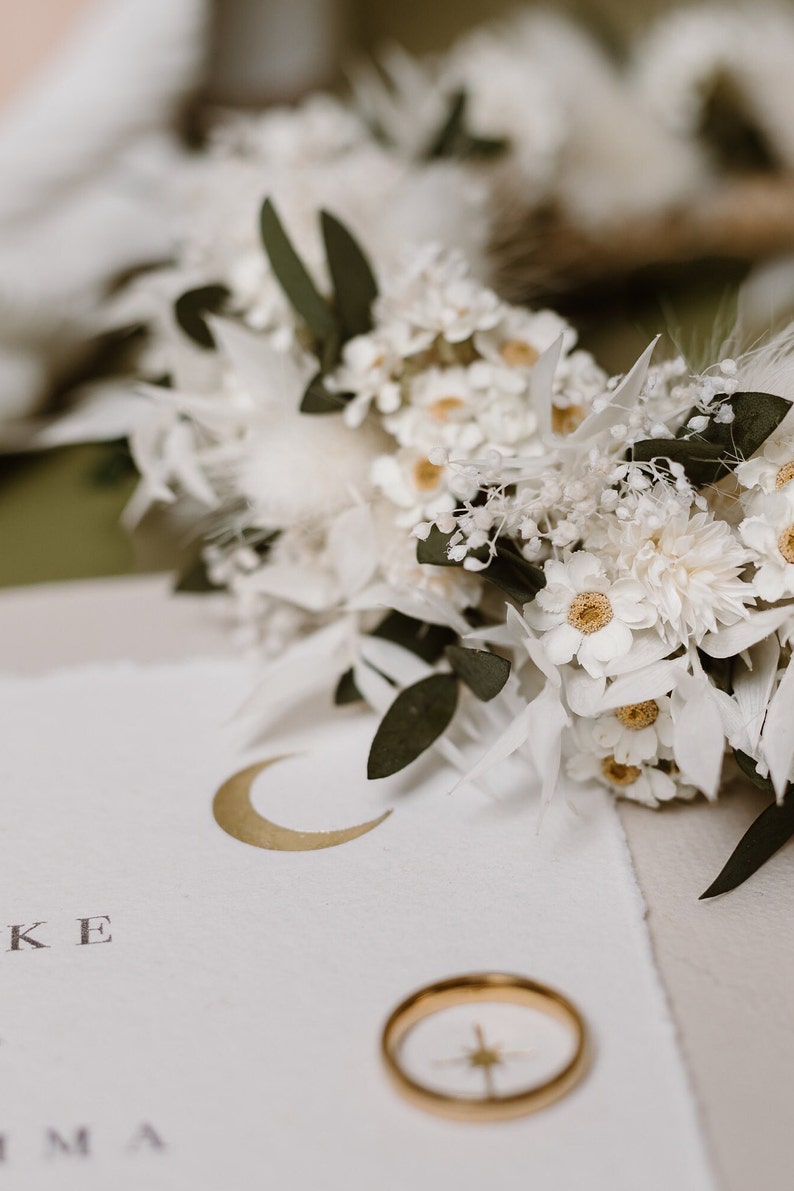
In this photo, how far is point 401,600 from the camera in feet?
1.48

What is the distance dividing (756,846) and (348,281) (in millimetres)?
324

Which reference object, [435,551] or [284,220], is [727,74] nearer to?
[284,220]

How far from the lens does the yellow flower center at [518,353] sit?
50 cm

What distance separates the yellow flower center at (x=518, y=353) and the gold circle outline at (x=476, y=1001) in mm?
267

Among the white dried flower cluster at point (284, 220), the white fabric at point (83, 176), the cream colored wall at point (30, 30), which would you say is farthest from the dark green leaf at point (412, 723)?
the cream colored wall at point (30, 30)

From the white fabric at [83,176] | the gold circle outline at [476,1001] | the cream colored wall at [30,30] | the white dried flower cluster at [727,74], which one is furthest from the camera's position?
the cream colored wall at [30,30]

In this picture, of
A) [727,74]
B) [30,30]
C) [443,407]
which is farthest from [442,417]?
[30,30]

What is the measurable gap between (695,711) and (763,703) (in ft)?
0.10

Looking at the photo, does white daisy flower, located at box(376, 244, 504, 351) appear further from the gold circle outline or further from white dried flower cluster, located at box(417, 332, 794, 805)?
the gold circle outline

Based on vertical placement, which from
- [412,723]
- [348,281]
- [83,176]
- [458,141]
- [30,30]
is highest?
[30,30]

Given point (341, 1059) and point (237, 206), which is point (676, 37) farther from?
point (341, 1059)

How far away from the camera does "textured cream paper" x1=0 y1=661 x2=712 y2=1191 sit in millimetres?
312

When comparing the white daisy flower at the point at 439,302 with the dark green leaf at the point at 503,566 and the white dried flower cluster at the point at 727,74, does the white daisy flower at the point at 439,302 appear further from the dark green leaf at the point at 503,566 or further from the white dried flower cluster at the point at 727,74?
the white dried flower cluster at the point at 727,74

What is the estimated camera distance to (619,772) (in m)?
0.44
